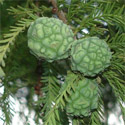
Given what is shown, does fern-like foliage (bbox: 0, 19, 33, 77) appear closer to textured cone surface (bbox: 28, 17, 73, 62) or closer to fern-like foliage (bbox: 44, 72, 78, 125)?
textured cone surface (bbox: 28, 17, 73, 62)

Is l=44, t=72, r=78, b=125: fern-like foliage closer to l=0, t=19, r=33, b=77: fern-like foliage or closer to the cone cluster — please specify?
the cone cluster

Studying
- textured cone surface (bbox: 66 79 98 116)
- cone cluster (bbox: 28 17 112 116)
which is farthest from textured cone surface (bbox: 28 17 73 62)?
textured cone surface (bbox: 66 79 98 116)

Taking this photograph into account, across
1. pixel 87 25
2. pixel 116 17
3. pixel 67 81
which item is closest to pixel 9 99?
pixel 67 81

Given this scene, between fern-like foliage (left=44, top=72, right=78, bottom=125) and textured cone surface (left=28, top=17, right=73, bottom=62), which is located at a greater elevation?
textured cone surface (left=28, top=17, right=73, bottom=62)

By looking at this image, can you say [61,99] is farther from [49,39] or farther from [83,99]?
[49,39]
